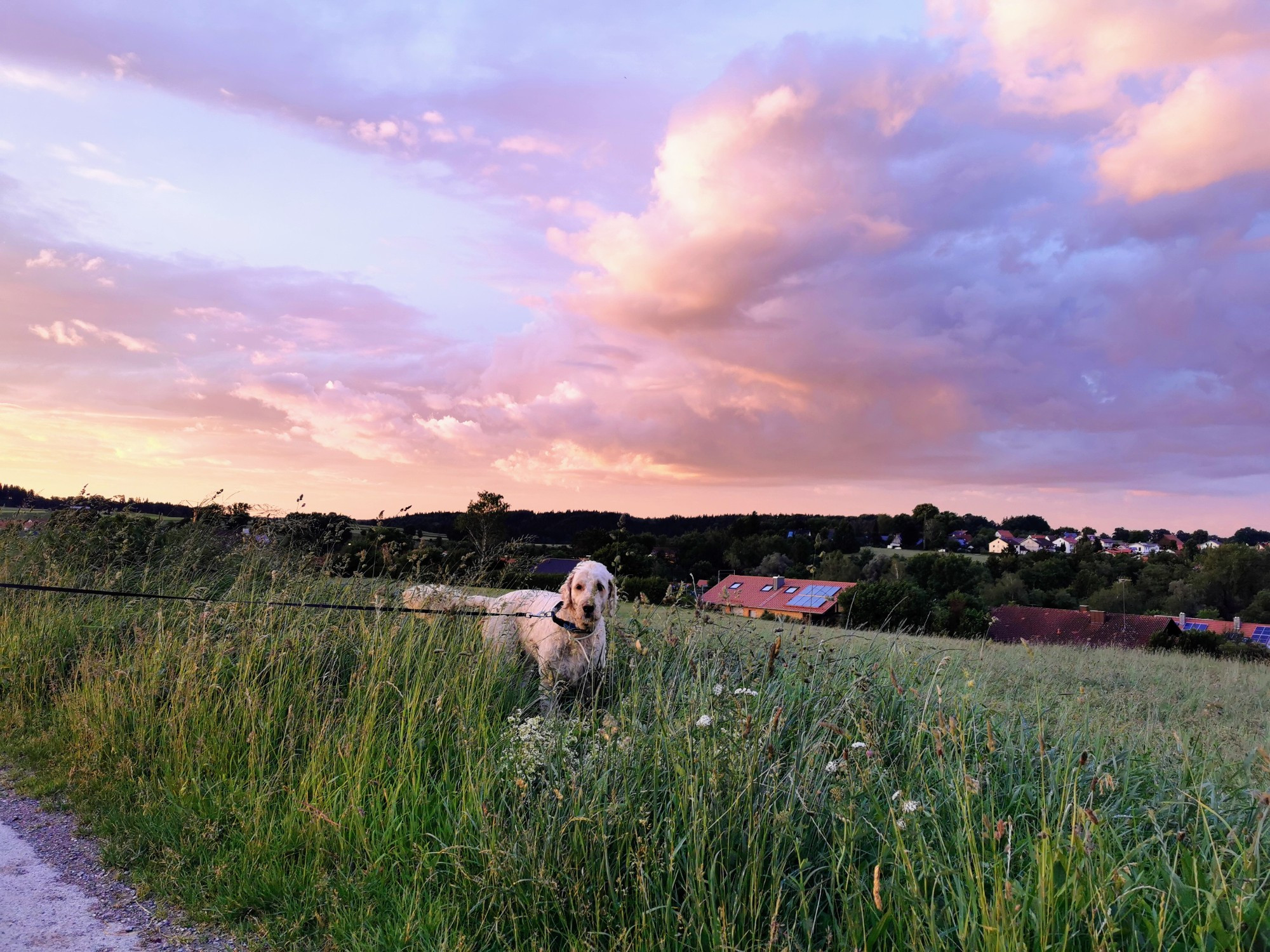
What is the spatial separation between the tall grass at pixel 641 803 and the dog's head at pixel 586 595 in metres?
0.38

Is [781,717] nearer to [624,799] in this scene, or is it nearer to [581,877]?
[624,799]

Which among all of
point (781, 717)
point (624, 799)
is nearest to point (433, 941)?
point (624, 799)

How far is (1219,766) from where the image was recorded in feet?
16.0

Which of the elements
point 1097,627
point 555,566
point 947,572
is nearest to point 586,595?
point 555,566

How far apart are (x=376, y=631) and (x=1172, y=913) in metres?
5.10

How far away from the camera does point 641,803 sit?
364cm

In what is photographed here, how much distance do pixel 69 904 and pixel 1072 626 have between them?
1475 inches

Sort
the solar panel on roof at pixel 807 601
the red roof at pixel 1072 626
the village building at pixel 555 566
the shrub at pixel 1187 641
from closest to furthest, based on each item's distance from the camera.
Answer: the village building at pixel 555 566, the shrub at pixel 1187 641, the red roof at pixel 1072 626, the solar panel on roof at pixel 807 601

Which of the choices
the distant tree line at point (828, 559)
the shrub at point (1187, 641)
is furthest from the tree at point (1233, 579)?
the shrub at point (1187, 641)

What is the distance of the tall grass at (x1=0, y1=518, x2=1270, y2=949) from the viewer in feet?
9.63

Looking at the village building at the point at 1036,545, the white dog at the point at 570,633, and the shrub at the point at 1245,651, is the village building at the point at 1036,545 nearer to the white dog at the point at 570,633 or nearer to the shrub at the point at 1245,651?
the shrub at the point at 1245,651

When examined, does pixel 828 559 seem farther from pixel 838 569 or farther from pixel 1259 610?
pixel 1259 610

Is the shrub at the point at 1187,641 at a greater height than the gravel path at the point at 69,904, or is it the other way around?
the gravel path at the point at 69,904

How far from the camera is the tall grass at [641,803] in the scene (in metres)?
2.94
